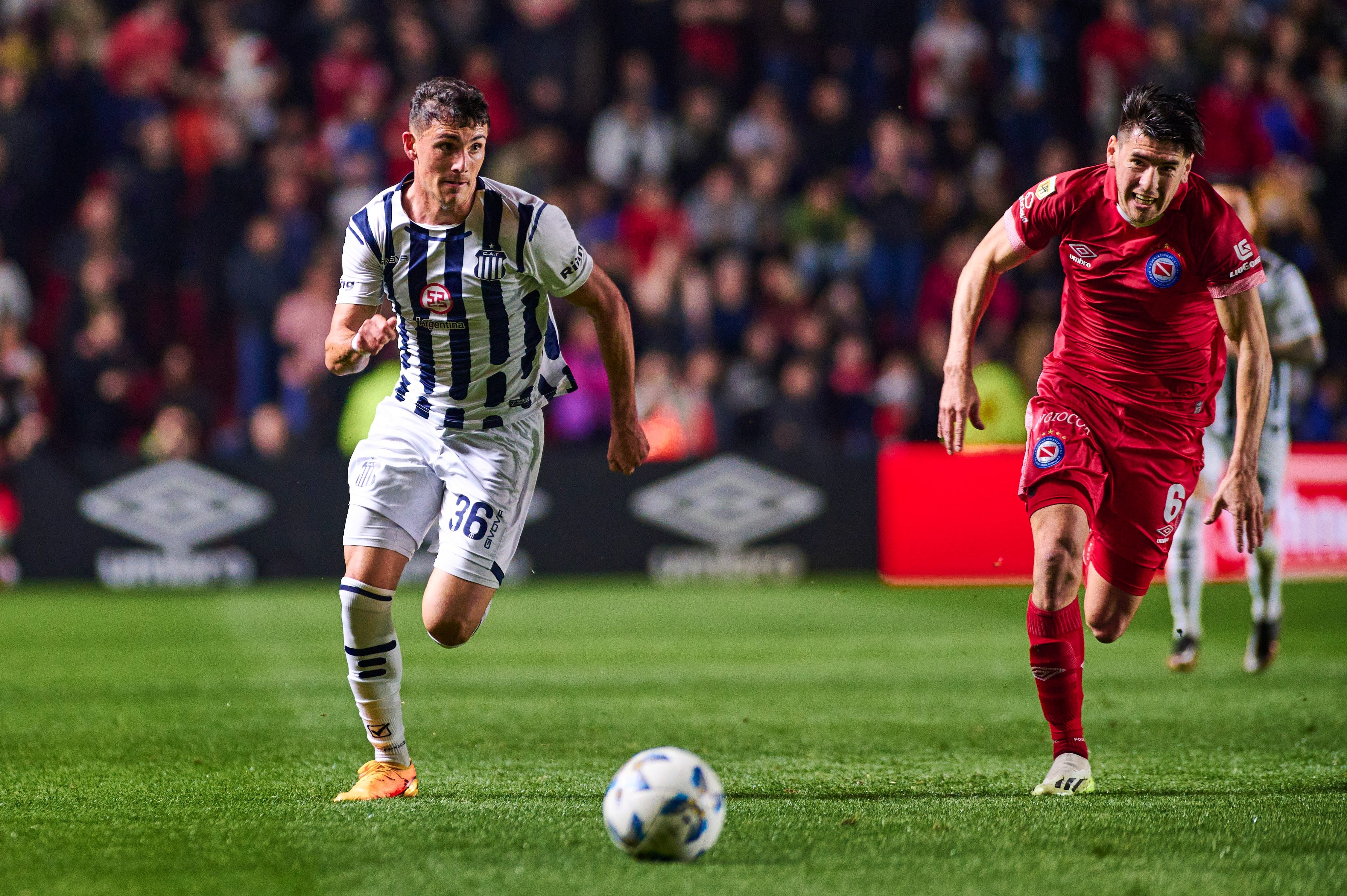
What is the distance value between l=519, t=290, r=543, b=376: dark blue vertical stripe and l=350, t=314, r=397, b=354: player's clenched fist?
590 mm

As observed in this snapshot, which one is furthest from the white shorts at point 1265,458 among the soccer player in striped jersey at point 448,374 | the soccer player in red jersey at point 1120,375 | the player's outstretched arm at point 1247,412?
the soccer player in striped jersey at point 448,374

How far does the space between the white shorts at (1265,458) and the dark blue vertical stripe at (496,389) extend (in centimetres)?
484

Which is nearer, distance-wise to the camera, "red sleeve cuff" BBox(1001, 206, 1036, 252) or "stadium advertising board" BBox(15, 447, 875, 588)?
"red sleeve cuff" BBox(1001, 206, 1036, 252)

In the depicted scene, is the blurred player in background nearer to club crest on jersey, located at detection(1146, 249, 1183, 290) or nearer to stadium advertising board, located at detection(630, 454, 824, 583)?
club crest on jersey, located at detection(1146, 249, 1183, 290)

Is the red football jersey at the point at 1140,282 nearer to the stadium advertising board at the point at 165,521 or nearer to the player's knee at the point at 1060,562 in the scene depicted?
the player's knee at the point at 1060,562

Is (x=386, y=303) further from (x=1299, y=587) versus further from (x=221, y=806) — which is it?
(x=1299, y=587)

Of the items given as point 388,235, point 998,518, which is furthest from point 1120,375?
point 998,518

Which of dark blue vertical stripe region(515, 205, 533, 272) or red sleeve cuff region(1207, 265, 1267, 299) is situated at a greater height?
dark blue vertical stripe region(515, 205, 533, 272)

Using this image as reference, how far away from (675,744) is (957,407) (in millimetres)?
2056

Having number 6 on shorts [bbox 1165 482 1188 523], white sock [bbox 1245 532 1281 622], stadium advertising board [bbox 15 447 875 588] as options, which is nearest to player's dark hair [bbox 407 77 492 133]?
number 6 on shorts [bbox 1165 482 1188 523]

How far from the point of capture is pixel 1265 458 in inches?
361

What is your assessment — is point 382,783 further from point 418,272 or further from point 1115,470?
point 1115,470

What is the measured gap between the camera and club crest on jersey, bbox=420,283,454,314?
5.41 meters

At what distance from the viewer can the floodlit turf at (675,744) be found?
4.32 meters
